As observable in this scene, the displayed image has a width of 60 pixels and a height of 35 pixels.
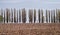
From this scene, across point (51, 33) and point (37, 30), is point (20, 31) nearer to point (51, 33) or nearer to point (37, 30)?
point (37, 30)

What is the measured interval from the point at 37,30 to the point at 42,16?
2972mm

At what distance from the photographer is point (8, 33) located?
356 centimetres

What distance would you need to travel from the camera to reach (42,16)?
22.0ft

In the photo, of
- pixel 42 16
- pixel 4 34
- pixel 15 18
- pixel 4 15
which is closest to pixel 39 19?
pixel 42 16

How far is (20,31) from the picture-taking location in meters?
3.61

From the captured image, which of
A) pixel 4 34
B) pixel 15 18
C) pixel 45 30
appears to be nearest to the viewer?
pixel 4 34

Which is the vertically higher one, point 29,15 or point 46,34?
point 29,15

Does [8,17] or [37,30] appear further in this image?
[8,17]

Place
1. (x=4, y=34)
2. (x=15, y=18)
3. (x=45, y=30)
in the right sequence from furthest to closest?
(x=15, y=18) < (x=45, y=30) < (x=4, y=34)

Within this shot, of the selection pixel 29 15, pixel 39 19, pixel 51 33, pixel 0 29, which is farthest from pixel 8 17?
pixel 51 33

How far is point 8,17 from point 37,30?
293 centimetres

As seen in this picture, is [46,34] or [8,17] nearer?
[46,34]

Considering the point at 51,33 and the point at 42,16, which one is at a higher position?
the point at 42,16

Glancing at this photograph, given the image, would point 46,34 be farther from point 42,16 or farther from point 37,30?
point 42,16
